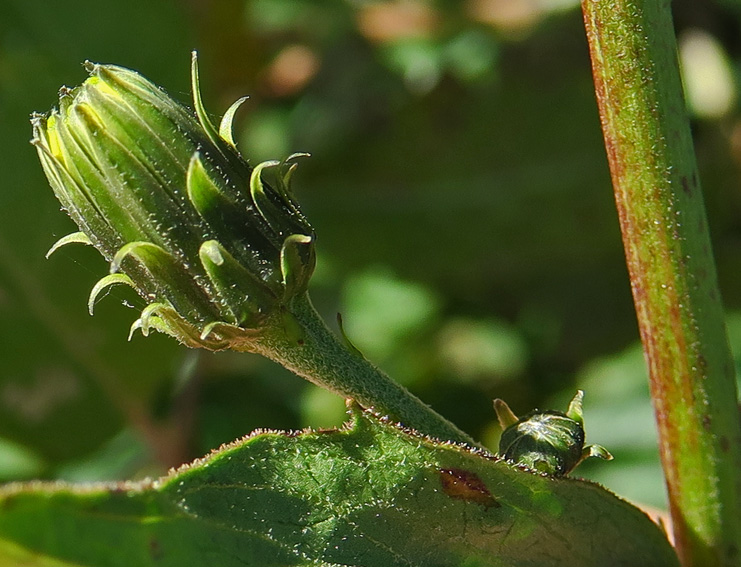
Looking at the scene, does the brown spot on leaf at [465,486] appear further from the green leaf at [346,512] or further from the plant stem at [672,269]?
the plant stem at [672,269]

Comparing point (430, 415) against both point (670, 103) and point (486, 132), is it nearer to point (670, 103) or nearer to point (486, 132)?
point (670, 103)

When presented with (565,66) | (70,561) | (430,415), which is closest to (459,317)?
(565,66)

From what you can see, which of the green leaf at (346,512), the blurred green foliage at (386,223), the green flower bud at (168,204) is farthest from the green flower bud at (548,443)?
the blurred green foliage at (386,223)

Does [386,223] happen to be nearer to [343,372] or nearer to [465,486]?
[343,372]

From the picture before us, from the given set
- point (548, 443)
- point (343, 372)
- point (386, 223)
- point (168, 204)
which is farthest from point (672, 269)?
point (386, 223)

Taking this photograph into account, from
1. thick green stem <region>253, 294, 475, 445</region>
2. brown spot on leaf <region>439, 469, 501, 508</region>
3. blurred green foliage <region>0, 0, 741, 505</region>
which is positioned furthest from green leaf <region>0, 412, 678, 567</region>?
blurred green foliage <region>0, 0, 741, 505</region>

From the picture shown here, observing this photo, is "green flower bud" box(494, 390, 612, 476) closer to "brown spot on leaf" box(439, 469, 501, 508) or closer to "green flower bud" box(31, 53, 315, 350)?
"brown spot on leaf" box(439, 469, 501, 508)
